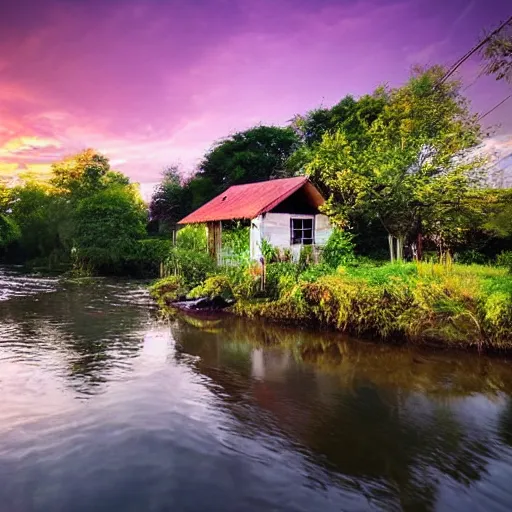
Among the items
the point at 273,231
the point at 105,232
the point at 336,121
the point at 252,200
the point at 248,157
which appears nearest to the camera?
the point at 273,231

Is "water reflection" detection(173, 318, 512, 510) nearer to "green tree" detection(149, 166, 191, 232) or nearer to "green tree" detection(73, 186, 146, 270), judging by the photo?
"green tree" detection(73, 186, 146, 270)

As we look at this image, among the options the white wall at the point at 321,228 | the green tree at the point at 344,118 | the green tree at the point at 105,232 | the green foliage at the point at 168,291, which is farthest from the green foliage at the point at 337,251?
the green tree at the point at 105,232

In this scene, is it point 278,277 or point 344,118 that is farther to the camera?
point 344,118

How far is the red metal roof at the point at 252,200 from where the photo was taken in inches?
669

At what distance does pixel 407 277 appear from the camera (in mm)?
11320

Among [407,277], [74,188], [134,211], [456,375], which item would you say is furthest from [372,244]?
[74,188]

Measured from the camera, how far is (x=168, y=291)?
18562 millimetres

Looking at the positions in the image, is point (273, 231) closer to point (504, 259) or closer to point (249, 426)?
point (504, 259)

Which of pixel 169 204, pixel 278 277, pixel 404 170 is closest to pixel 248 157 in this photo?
pixel 169 204

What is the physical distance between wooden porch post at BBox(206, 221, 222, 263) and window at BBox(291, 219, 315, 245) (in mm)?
3472

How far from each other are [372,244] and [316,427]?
46.8 ft

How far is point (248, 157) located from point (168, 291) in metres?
16.5

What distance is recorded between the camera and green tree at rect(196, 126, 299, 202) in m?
32.4

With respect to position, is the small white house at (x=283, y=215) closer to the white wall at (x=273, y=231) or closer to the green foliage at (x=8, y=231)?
the white wall at (x=273, y=231)
